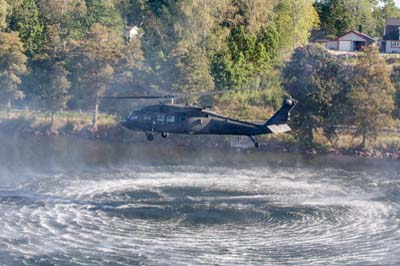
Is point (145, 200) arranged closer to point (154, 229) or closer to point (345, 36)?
point (154, 229)

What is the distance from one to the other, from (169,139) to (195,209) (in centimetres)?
2778

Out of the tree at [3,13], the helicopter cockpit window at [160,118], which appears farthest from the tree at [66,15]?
the helicopter cockpit window at [160,118]

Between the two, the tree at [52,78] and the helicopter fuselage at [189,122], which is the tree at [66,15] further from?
the helicopter fuselage at [189,122]

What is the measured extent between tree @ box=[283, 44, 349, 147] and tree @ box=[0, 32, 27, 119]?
29.0 metres

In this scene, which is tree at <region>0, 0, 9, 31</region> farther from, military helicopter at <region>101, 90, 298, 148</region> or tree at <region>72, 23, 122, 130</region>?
military helicopter at <region>101, 90, 298, 148</region>

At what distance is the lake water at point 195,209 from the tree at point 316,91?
11.8 ft

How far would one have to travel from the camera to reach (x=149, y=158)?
209ft

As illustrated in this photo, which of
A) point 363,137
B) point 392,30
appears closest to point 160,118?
point 363,137

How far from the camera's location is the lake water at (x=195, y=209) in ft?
126

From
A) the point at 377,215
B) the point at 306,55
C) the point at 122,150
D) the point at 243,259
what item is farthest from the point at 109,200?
the point at 306,55

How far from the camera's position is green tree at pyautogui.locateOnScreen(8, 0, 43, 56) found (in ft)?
292

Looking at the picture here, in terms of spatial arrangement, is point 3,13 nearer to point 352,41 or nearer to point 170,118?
point 352,41

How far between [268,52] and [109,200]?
45.1m

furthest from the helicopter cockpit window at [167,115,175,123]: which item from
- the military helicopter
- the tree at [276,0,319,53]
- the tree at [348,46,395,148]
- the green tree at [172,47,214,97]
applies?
the tree at [276,0,319,53]
